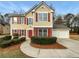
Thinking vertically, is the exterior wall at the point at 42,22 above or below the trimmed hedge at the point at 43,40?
above

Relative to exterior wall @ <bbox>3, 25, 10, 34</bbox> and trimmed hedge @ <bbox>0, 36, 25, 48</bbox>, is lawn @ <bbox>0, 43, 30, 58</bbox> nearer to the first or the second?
trimmed hedge @ <bbox>0, 36, 25, 48</bbox>

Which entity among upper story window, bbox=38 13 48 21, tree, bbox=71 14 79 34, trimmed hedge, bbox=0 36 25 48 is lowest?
trimmed hedge, bbox=0 36 25 48

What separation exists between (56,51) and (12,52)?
138 inches

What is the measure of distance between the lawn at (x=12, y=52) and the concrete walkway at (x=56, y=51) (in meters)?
0.35

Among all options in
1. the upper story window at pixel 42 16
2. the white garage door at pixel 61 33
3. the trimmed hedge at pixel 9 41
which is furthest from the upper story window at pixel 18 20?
the white garage door at pixel 61 33

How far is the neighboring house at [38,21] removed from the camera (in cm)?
1756

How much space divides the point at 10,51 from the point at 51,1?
5.42 metres

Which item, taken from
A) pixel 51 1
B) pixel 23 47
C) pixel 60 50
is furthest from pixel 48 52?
pixel 51 1

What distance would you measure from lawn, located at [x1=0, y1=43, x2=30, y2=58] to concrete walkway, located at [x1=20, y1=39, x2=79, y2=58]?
0.35 meters

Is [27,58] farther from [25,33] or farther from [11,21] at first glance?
[11,21]

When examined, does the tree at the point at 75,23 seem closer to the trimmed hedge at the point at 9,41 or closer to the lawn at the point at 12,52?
the trimmed hedge at the point at 9,41

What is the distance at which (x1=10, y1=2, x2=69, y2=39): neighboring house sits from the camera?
1756 cm

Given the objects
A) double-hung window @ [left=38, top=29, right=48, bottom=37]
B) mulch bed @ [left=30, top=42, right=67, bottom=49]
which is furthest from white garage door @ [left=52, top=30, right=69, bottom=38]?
mulch bed @ [left=30, top=42, right=67, bottom=49]

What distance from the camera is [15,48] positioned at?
15.7 m
